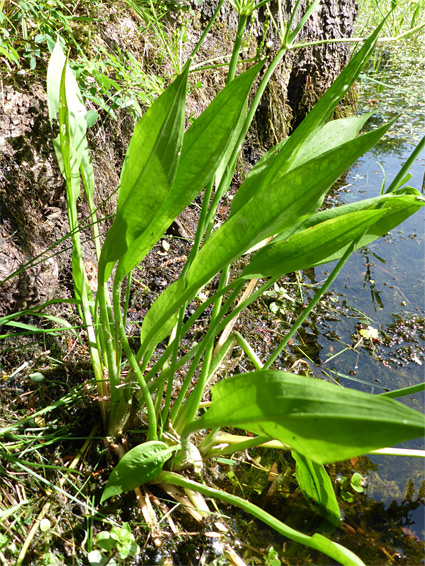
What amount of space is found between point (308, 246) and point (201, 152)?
0.21m

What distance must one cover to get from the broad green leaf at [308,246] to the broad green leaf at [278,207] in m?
0.05

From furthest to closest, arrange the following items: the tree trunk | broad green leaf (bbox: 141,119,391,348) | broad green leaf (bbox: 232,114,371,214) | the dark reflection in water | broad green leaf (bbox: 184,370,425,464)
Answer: the tree trunk → the dark reflection in water → broad green leaf (bbox: 232,114,371,214) → broad green leaf (bbox: 141,119,391,348) → broad green leaf (bbox: 184,370,425,464)

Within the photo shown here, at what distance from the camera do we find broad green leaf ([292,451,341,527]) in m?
0.84

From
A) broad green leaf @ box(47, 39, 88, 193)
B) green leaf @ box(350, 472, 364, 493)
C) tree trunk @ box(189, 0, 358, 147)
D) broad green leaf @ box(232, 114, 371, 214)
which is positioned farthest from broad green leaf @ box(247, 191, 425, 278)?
tree trunk @ box(189, 0, 358, 147)

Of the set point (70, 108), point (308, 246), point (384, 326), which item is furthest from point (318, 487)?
point (70, 108)

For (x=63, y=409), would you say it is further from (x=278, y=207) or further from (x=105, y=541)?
(x=278, y=207)

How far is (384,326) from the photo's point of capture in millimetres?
1478

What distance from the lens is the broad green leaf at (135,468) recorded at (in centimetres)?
76

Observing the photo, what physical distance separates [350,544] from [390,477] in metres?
0.23

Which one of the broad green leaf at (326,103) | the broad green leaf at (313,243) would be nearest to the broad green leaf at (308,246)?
the broad green leaf at (313,243)

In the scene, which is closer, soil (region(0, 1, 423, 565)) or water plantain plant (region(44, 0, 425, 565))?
water plantain plant (region(44, 0, 425, 565))

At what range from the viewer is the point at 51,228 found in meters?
1.17

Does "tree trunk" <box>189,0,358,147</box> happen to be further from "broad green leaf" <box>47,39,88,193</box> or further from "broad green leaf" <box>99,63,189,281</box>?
"broad green leaf" <box>99,63,189,281</box>

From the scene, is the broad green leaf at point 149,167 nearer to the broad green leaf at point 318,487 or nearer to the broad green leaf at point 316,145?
the broad green leaf at point 316,145
